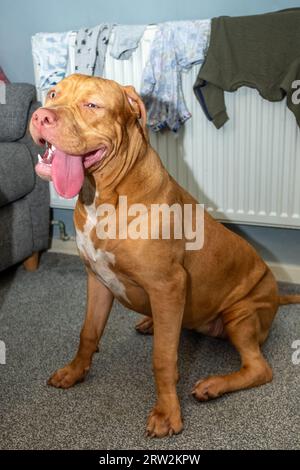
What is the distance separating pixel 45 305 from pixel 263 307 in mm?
832

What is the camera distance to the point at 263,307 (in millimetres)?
1431

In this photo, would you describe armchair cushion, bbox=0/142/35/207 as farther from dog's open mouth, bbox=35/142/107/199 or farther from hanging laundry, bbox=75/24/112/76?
dog's open mouth, bbox=35/142/107/199

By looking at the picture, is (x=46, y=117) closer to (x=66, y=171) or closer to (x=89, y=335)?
(x=66, y=171)

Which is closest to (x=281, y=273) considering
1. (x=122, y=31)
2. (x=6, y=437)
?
(x=122, y=31)

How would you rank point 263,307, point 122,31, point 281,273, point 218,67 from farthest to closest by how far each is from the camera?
point 281,273 → point 122,31 → point 218,67 → point 263,307

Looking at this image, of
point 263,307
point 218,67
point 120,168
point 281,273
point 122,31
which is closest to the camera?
point 120,168

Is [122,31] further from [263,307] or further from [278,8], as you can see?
[263,307]

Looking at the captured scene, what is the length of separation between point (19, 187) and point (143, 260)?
40.4 inches

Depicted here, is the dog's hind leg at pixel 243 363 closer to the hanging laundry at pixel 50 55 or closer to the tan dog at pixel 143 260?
the tan dog at pixel 143 260

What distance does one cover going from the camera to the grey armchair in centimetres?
199

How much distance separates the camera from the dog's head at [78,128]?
3.36 ft

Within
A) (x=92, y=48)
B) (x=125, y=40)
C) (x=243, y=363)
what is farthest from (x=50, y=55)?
(x=243, y=363)

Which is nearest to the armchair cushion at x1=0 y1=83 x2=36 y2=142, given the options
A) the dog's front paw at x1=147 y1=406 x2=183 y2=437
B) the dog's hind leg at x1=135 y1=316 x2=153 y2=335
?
the dog's hind leg at x1=135 y1=316 x2=153 y2=335

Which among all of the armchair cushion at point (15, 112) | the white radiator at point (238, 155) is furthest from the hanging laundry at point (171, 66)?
the armchair cushion at point (15, 112)
